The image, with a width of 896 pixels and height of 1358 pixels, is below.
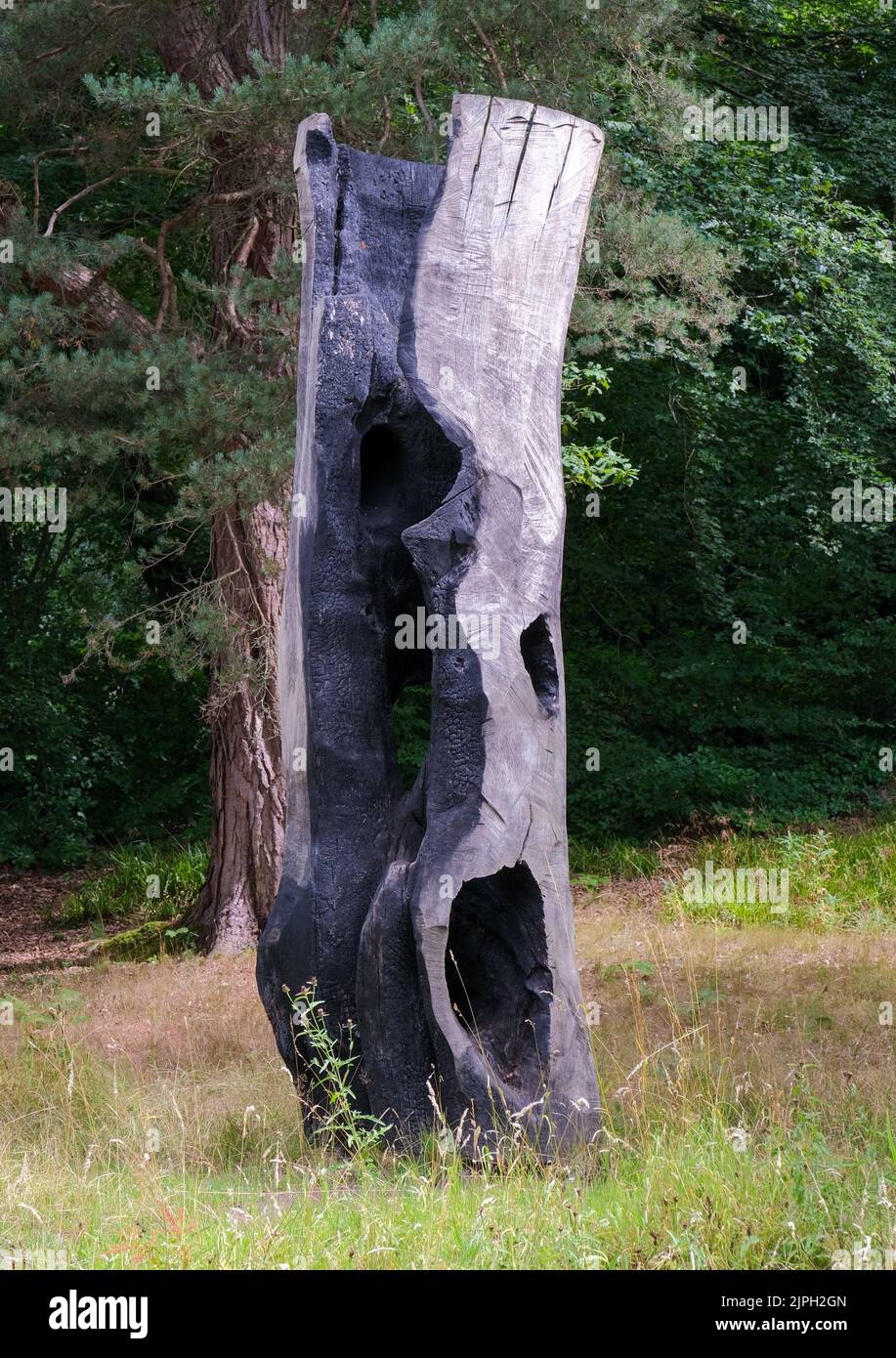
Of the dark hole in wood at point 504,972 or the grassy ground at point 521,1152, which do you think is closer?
the grassy ground at point 521,1152

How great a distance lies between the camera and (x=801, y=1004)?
6.12 metres

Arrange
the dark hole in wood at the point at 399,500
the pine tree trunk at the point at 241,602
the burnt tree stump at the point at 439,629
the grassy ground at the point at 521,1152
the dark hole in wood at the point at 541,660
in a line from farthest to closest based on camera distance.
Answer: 1. the pine tree trunk at the point at 241,602
2. the dark hole in wood at the point at 399,500
3. the dark hole in wood at the point at 541,660
4. the burnt tree stump at the point at 439,629
5. the grassy ground at the point at 521,1152

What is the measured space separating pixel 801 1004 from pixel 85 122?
710cm

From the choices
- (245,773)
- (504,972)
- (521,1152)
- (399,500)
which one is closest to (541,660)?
(399,500)

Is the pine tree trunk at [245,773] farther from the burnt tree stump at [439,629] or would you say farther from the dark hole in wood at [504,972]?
the dark hole in wood at [504,972]

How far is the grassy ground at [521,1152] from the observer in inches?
123

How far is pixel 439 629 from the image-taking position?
4176 millimetres

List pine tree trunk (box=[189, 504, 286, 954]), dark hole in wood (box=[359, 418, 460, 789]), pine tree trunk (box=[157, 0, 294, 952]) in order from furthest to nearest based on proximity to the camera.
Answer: pine tree trunk (box=[189, 504, 286, 954]), pine tree trunk (box=[157, 0, 294, 952]), dark hole in wood (box=[359, 418, 460, 789])

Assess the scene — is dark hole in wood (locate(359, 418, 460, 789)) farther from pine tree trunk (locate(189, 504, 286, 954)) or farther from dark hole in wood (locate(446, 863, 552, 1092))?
pine tree trunk (locate(189, 504, 286, 954))

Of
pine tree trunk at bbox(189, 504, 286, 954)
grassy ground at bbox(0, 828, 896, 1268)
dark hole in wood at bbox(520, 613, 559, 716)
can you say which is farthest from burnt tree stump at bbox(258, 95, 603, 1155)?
pine tree trunk at bbox(189, 504, 286, 954)

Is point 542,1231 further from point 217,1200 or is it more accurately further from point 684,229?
point 684,229

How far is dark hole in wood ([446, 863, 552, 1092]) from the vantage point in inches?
163

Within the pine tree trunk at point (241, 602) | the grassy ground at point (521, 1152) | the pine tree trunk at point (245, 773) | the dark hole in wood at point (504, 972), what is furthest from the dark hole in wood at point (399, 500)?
the pine tree trunk at point (245, 773)

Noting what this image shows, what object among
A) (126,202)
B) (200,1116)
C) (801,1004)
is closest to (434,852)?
(200,1116)
